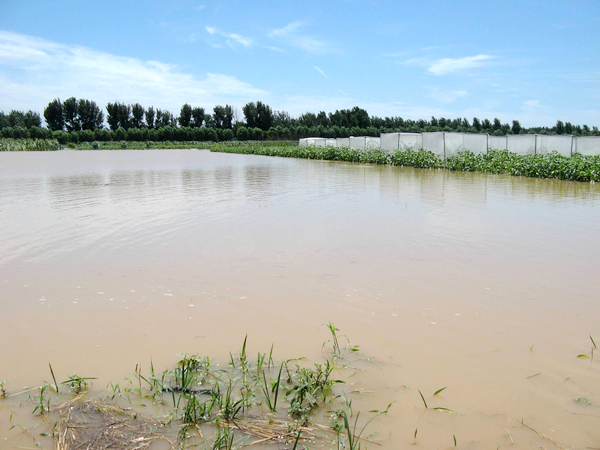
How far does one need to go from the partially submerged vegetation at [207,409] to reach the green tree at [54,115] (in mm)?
100973

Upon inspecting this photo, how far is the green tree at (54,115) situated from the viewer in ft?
295

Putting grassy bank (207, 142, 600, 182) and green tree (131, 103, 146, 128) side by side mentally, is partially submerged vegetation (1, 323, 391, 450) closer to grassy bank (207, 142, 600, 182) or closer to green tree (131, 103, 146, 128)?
grassy bank (207, 142, 600, 182)

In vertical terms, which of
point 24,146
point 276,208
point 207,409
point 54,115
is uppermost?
point 54,115

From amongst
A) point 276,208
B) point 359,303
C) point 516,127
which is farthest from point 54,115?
point 359,303

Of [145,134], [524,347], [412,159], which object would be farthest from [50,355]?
[145,134]

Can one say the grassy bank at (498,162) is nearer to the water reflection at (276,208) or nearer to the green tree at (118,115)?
the water reflection at (276,208)

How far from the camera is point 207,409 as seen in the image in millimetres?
2473

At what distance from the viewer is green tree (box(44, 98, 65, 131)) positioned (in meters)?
90.1

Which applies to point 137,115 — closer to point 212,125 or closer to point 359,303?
point 212,125

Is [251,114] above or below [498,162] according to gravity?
above

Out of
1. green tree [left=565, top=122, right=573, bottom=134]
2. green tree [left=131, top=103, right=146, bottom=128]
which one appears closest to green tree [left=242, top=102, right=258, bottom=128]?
green tree [left=131, top=103, right=146, bottom=128]

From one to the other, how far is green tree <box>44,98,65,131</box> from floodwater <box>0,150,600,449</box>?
3704 inches

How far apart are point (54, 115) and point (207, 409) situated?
335ft

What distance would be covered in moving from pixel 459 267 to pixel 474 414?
271 cm
